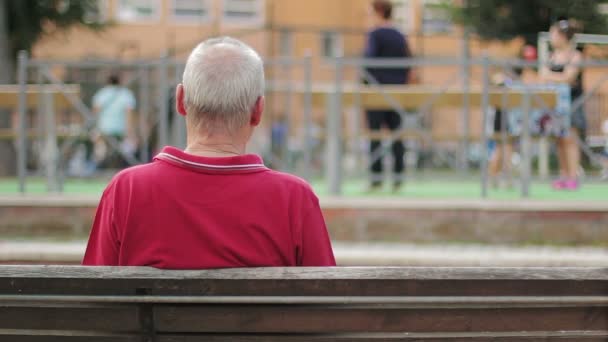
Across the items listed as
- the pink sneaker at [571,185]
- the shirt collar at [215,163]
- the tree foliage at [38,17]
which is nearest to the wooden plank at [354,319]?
the shirt collar at [215,163]

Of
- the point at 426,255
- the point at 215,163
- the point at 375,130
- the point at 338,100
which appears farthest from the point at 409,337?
the point at 375,130

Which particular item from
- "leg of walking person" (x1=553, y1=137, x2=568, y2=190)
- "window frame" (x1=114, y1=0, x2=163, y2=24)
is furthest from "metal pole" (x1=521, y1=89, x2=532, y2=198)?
"window frame" (x1=114, y1=0, x2=163, y2=24)

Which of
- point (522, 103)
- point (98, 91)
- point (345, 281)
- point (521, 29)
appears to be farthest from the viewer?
point (521, 29)

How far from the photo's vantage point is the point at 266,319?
70.9 inches

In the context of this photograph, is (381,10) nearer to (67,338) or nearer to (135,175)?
(135,175)

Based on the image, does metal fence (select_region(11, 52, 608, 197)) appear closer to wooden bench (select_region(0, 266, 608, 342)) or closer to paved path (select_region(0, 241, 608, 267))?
paved path (select_region(0, 241, 608, 267))

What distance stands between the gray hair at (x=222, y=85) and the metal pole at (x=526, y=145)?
607 centimetres

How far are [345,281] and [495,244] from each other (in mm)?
5645

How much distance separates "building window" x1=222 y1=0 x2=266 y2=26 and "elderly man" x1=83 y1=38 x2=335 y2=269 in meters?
32.5

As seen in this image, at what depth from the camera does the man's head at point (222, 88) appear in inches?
84.9

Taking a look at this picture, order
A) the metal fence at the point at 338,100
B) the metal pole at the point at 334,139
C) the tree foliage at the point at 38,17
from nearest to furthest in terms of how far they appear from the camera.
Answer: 1. the metal fence at the point at 338,100
2. the metal pole at the point at 334,139
3. the tree foliage at the point at 38,17

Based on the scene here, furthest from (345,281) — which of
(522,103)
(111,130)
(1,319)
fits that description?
(111,130)

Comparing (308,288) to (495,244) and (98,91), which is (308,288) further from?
(98,91)

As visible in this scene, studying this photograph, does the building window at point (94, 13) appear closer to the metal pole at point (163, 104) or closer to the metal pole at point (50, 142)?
the metal pole at point (50, 142)
